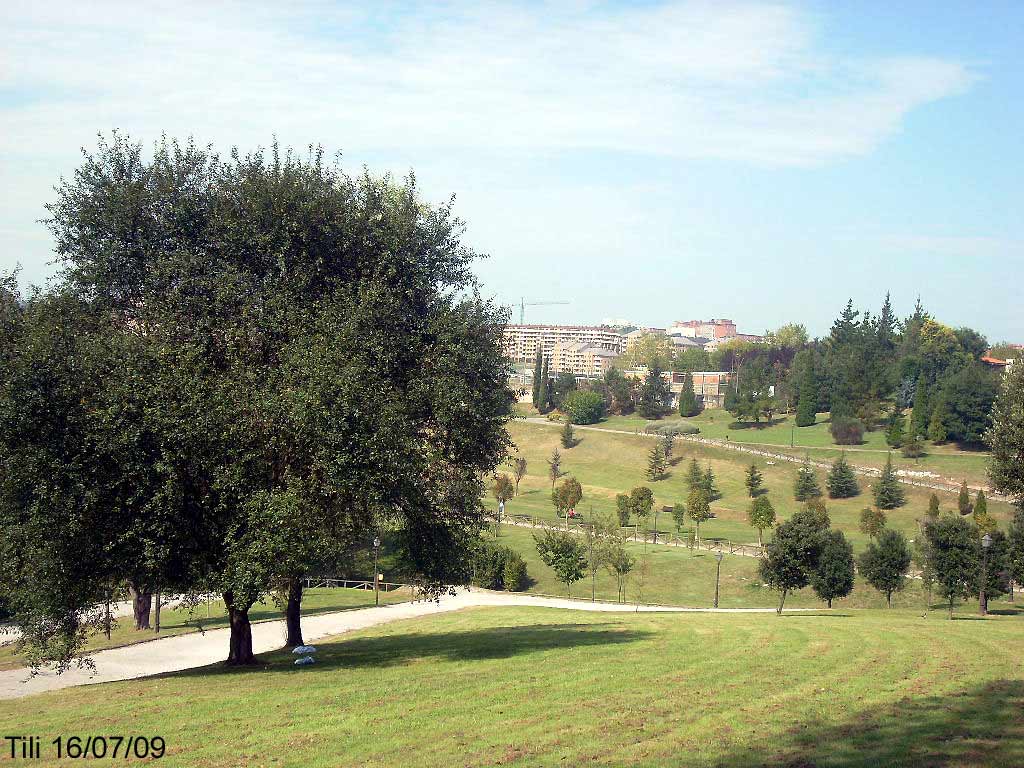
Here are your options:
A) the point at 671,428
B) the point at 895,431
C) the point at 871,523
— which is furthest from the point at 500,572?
the point at 671,428

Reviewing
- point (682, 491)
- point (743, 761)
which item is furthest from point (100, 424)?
point (682, 491)

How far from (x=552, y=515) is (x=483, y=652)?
2494 inches

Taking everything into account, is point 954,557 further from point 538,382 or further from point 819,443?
point 538,382

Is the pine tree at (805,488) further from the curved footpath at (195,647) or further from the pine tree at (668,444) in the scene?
the curved footpath at (195,647)

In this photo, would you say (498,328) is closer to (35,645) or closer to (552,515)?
(35,645)

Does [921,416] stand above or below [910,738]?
above

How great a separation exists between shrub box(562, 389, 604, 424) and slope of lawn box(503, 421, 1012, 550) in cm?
469

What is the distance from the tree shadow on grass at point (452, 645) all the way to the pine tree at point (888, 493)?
59423mm

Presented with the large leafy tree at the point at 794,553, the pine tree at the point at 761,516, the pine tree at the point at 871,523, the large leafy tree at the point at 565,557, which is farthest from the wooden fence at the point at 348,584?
the pine tree at the point at 871,523

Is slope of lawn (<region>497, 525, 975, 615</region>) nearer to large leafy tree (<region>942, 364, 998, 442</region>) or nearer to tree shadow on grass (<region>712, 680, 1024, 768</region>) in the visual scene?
tree shadow on grass (<region>712, 680, 1024, 768</region>)

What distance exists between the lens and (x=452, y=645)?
24266 mm

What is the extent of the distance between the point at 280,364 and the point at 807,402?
10638 centimetres

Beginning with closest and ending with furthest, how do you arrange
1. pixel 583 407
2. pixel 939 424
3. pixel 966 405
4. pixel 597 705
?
pixel 597 705 < pixel 966 405 < pixel 939 424 < pixel 583 407

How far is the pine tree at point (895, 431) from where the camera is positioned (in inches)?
3974
